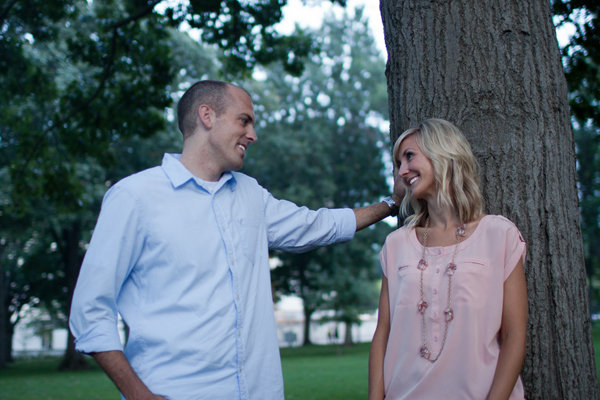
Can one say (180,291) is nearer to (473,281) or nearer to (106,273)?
(106,273)

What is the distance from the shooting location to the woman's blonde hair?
286 cm

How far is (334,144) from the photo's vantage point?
30594 mm

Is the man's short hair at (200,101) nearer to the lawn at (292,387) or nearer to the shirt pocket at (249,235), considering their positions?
the shirt pocket at (249,235)

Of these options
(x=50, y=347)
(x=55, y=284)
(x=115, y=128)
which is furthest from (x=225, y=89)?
(x=50, y=347)

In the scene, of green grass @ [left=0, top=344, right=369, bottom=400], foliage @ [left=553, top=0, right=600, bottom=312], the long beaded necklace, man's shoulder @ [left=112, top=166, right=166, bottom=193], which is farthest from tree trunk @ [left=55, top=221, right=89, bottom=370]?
the long beaded necklace

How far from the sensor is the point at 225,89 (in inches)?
131

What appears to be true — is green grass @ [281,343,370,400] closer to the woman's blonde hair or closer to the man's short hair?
the man's short hair

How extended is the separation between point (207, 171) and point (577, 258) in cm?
190

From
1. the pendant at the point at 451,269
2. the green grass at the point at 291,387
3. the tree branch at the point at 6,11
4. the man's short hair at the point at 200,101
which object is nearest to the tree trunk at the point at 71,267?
the green grass at the point at 291,387

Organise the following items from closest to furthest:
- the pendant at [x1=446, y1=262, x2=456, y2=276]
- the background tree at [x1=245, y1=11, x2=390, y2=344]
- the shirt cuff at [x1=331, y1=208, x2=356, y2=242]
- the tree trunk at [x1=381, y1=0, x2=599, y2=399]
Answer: the pendant at [x1=446, y1=262, x2=456, y2=276]
the tree trunk at [x1=381, y1=0, x2=599, y2=399]
the shirt cuff at [x1=331, y1=208, x2=356, y2=242]
the background tree at [x1=245, y1=11, x2=390, y2=344]

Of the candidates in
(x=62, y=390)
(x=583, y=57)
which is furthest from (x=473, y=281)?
(x=62, y=390)

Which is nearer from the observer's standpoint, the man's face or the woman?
the woman

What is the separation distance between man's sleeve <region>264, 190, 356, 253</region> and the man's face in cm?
33

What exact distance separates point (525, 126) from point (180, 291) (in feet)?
6.10
